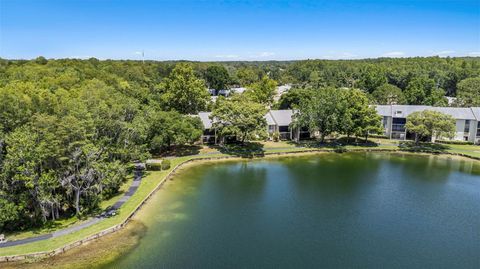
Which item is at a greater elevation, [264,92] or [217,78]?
[217,78]

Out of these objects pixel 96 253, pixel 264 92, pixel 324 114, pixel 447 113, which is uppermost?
pixel 264 92

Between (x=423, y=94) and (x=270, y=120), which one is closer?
(x=270, y=120)

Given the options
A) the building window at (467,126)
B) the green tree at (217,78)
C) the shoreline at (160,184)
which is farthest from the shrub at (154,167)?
the green tree at (217,78)

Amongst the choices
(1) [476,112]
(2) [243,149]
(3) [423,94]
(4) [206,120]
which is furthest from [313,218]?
(3) [423,94]

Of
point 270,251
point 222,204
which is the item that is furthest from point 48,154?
point 270,251

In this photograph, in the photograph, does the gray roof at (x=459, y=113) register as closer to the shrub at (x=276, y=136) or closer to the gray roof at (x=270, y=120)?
the shrub at (x=276, y=136)

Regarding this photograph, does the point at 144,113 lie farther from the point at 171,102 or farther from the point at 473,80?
the point at 473,80

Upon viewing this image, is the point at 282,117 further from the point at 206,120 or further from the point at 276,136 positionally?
the point at 206,120
